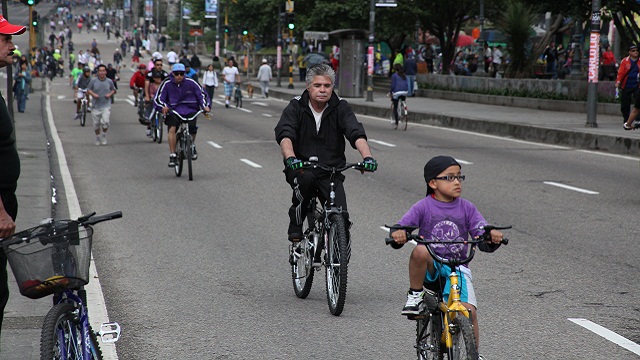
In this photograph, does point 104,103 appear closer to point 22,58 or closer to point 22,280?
point 22,58

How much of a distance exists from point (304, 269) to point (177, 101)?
962 centimetres

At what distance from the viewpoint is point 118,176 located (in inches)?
709

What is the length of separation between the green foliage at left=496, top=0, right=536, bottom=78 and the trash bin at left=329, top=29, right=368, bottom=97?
676cm

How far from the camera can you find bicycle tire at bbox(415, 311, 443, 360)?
5543mm

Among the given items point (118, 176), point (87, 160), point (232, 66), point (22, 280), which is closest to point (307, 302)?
point (22, 280)

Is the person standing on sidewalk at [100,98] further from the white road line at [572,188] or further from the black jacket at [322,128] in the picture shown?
the black jacket at [322,128]

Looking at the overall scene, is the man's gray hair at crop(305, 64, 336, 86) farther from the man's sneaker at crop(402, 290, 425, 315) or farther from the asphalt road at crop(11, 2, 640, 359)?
the man's sneaker at crop(402, 290, 425, 315)

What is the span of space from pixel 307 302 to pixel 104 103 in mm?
16910

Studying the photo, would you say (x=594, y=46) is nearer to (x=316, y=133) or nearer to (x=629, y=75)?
(x=629, y=75)

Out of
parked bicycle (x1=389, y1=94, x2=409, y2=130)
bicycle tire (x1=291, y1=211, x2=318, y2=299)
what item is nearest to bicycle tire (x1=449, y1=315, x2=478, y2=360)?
bicycle tire (x1=291, y1=211, x2=318, y2=299)

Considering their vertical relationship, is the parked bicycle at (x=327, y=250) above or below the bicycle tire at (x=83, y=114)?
above

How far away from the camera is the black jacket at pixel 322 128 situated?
327 inches

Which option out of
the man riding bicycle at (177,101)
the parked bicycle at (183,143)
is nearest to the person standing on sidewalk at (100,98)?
the man riding bicycle at (177,101)

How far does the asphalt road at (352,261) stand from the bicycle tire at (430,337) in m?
0.98
